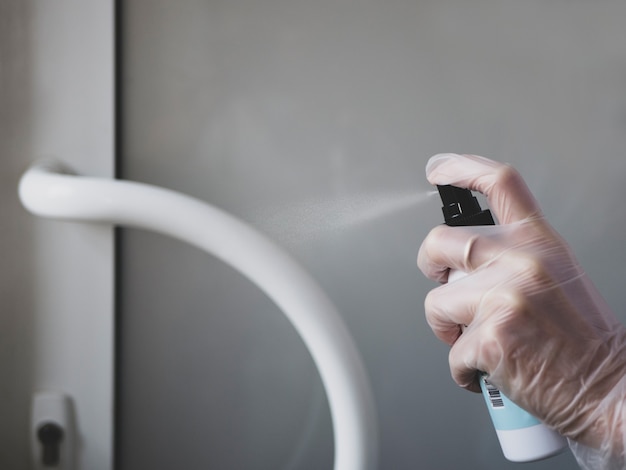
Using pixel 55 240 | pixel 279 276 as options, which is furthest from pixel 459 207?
pixel 55 240

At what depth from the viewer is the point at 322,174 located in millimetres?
663

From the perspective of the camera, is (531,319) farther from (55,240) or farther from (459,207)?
(55,240)

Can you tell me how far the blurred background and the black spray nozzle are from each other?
170 mm

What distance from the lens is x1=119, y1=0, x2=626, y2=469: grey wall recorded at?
2.12 feet

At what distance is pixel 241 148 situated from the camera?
Result: 0.65 m

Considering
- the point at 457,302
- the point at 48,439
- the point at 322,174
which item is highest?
the point at 322,174

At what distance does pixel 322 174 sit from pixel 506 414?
30 centimetres

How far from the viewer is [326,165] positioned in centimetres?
66

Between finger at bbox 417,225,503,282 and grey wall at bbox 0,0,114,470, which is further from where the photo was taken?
grey wall at bbox 0,0,114,470

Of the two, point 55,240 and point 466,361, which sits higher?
point 55,240

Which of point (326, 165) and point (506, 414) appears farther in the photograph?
point (326, 165)

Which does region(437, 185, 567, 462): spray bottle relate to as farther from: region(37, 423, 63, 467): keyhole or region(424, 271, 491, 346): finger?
region(37, 423, 63, 467): keyhole

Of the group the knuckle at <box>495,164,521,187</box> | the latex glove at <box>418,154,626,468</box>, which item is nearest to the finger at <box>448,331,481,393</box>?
the latex glove at <box>418,154,626,468</box>

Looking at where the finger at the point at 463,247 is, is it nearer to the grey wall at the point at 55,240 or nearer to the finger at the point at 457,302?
the finger at the point at 457,302
